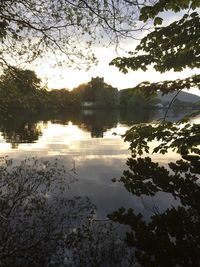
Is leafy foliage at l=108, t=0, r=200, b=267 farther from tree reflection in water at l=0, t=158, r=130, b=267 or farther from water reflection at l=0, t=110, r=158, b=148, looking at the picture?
water reflection at l=0, t=110, r=158, b=148

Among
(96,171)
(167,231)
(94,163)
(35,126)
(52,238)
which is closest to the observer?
(167,231)

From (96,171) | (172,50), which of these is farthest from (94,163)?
(172,50)

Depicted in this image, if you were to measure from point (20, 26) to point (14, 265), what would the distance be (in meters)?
7.40

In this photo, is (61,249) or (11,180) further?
(11,180)

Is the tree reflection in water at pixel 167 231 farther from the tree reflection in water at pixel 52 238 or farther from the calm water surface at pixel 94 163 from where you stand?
the tree reflection in water at pixel 52 238

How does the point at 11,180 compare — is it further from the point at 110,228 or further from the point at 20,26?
the point at 20,26

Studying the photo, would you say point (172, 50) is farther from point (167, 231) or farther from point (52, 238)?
point (52, 238)

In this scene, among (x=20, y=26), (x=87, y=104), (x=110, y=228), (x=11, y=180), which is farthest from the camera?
(x=87, y=104)

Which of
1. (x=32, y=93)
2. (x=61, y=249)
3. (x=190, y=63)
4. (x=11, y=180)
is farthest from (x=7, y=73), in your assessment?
(x=11, y=180)

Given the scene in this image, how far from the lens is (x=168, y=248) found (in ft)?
24.9

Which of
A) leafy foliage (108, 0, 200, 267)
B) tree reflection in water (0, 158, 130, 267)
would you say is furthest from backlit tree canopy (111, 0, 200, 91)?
tree reflection in water (0, 158, 130, 267)

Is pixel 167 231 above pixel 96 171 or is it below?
above

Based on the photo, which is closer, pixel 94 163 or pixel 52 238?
pixel 52 238

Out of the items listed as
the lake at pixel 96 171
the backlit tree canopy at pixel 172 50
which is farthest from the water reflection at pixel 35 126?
the backlit tree canopy at pixel 172 50
